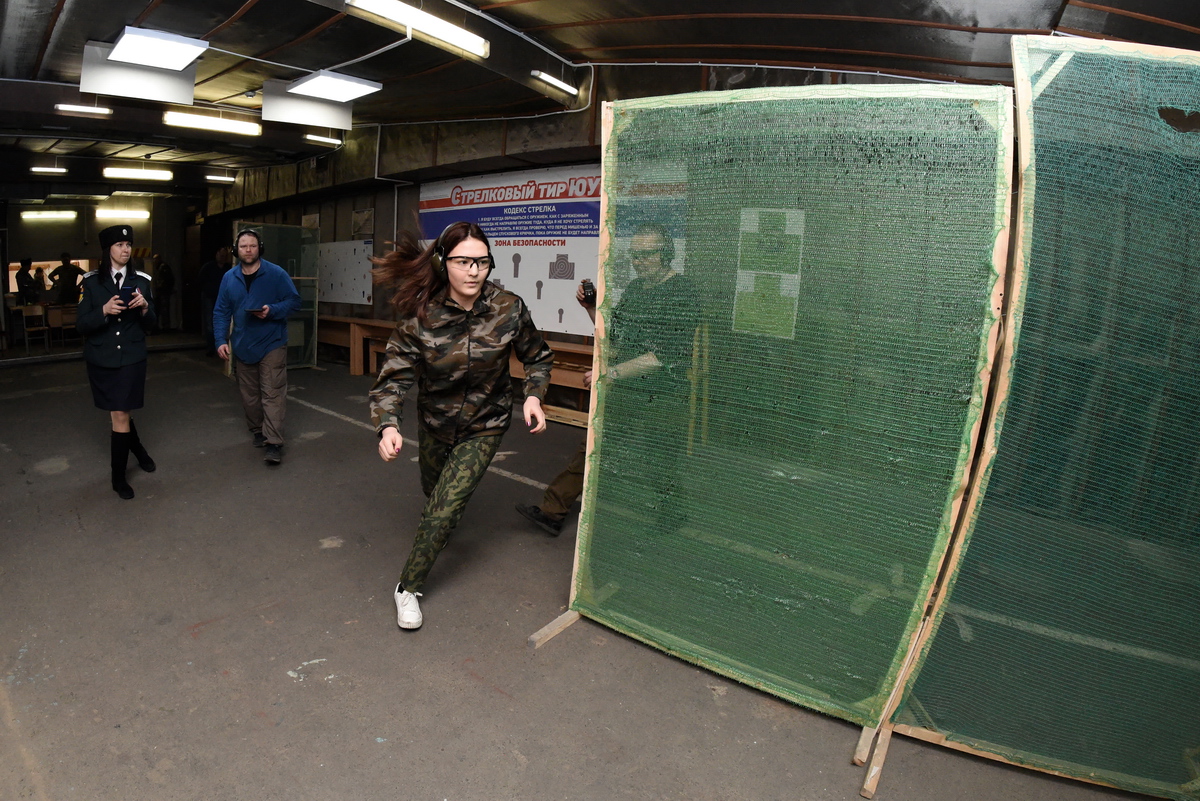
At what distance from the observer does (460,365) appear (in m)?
3.20

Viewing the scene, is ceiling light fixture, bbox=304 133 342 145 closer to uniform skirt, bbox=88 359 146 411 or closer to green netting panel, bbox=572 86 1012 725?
uniform skirt, bbox=88 359 146 411

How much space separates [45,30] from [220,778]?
661 centimetres

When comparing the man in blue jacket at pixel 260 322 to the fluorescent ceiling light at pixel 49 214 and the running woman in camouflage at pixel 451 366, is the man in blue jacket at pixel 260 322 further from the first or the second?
the fluorescent ceiling light at pixel 49 214

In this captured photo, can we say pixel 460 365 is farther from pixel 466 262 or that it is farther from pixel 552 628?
pixel 552 628

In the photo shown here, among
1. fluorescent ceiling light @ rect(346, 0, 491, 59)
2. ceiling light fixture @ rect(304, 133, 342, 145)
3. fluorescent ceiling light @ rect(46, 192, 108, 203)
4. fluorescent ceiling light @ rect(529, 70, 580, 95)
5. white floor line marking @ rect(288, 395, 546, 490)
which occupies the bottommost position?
white floor line marking @ rect(288, 395, 546, 490)

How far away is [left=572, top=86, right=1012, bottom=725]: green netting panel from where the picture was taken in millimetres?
2299

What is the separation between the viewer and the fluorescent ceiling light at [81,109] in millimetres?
7906

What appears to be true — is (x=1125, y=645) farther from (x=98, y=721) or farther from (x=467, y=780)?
(x=98, y=721)

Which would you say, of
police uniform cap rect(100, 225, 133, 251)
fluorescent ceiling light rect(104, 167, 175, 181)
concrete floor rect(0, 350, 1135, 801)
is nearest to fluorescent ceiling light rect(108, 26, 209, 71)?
police uniform cap rect(100, 225, 133, 251)

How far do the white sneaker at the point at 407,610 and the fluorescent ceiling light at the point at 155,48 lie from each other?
5.28 m

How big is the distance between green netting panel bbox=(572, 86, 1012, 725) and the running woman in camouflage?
53 cm

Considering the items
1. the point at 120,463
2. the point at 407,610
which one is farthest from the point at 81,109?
the point at 407,610

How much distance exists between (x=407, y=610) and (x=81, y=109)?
8315mm

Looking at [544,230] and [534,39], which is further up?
[534,39]
